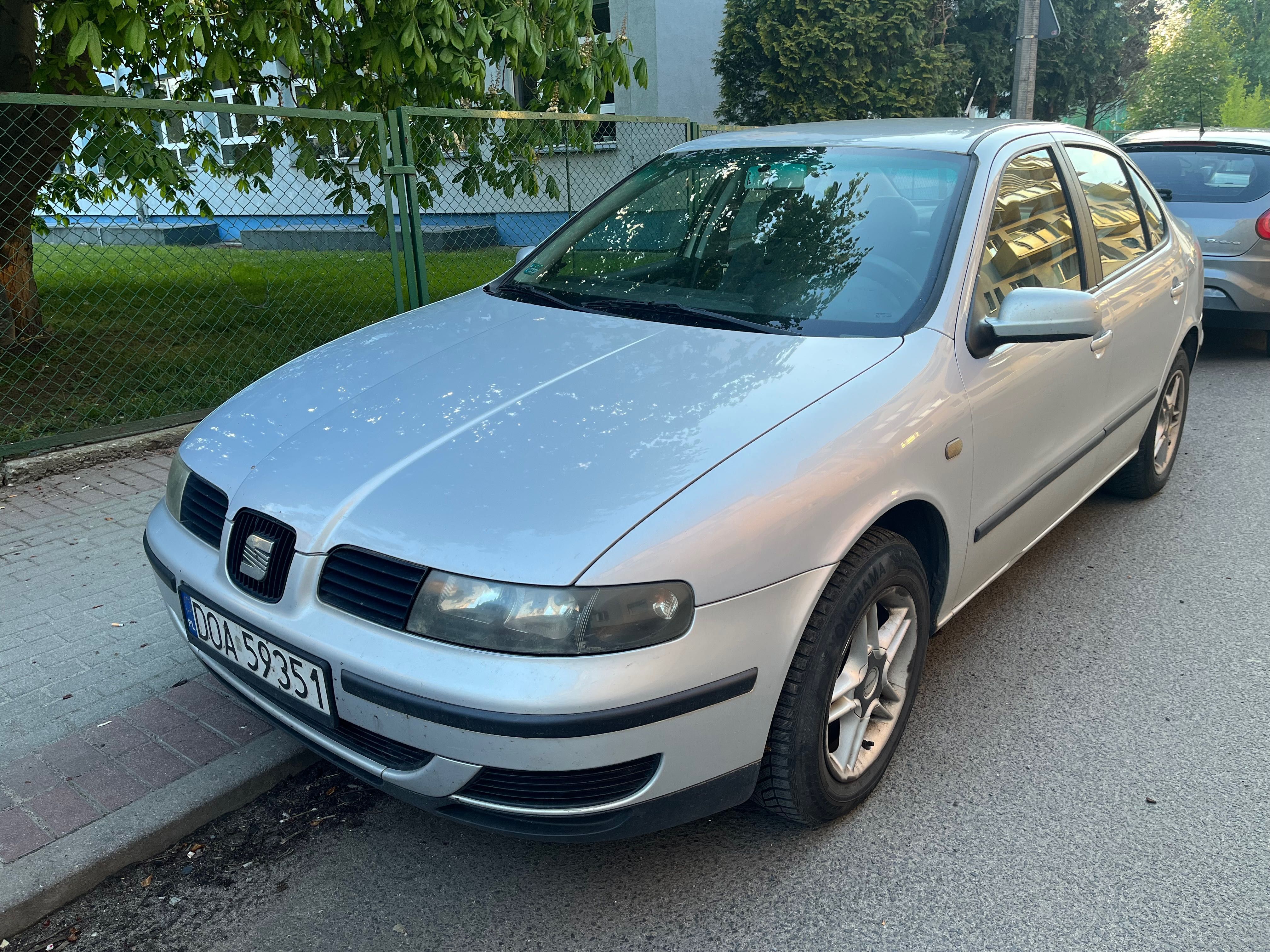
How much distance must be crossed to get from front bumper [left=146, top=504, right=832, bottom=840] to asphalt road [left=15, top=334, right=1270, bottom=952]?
13.6 inches

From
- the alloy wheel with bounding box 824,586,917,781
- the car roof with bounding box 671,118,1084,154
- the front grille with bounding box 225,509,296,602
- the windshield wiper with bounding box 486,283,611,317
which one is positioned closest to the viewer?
the front grille with bounding box 225,509,296,602

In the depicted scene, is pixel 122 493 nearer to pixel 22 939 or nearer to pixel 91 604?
pixel 91 604

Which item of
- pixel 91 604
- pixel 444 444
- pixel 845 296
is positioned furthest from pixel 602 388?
pixel 91 604

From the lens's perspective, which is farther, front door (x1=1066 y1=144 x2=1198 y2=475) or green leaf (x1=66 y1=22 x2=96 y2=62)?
green leaf (x1=66 y1=22 x2=96 y2=62)

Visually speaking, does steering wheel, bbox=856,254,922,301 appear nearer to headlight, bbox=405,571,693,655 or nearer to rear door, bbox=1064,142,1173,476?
rear door, bbox=1064,142,1173,476

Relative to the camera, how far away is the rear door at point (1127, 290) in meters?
3.60

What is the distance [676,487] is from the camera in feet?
6.77

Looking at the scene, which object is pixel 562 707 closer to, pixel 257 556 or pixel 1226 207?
pixel 257 556

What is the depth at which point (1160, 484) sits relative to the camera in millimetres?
4770

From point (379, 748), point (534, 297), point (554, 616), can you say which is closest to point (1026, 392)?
point (534, 297)

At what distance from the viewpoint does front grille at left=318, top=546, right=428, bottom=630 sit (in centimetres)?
202

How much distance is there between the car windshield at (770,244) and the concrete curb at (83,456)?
2547 millimetres

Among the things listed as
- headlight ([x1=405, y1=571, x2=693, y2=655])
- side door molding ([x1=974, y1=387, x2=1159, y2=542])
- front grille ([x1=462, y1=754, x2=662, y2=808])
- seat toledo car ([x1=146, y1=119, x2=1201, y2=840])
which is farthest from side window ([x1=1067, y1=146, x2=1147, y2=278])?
front grille ([x1=462, y1=754, x2=662, y2=808])

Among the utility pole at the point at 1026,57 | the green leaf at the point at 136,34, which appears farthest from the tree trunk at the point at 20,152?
the utility pole at the point at 1026,57
